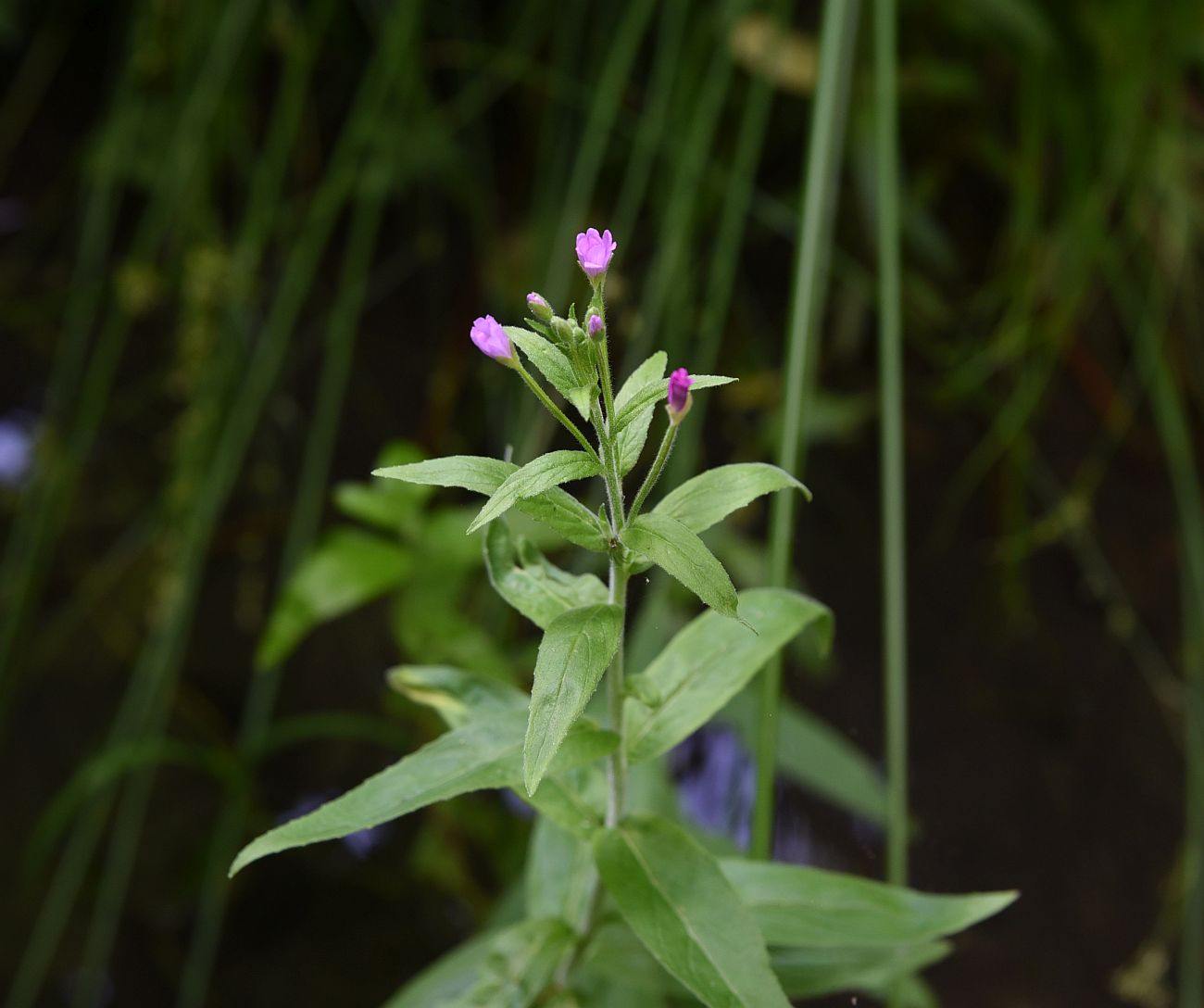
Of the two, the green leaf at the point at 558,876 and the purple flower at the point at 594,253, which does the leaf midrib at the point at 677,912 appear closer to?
the green leaf at the point at 558,876

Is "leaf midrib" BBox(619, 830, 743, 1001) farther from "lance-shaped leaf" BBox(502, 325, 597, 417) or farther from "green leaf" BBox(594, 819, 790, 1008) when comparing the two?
"lance-shaped leaf" BBox(502, 325, 597, 417)

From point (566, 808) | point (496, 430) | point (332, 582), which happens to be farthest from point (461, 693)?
point (496, 430)

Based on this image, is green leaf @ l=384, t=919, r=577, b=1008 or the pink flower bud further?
green leaf @ l=384, t=919, r=577, b=1008

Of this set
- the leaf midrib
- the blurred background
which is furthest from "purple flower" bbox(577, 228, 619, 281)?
the blurred background

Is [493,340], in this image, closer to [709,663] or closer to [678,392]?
[678,392]

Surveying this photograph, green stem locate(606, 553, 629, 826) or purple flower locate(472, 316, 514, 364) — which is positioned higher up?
purple flower locate(472, 316, 514, 364)

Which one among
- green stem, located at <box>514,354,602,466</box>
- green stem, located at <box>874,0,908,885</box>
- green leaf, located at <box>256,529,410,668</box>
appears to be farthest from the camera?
green leaf, located at <box>256,529,410,668</box>
